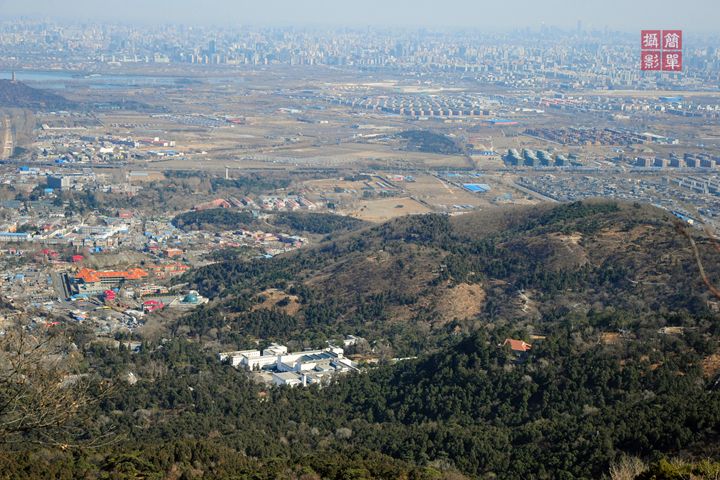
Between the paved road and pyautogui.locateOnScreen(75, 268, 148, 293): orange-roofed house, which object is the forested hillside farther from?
the paved road

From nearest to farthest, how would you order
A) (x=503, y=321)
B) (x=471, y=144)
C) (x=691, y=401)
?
1. (x=691, y=401)
2. (x=503, y=321)
3. (x=471, y=144)

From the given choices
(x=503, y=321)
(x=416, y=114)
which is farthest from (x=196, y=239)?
(x=416, y=114)

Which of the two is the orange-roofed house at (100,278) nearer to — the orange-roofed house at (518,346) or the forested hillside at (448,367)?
the forested hillside at (448,367)

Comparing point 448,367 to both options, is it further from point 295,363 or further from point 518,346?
point 295,363

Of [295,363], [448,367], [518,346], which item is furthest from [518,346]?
[295,363]

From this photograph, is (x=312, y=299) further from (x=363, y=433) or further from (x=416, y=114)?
(x=416, y=114)

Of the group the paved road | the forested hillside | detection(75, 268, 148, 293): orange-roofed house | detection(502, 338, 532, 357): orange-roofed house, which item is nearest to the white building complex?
the forested hillside
